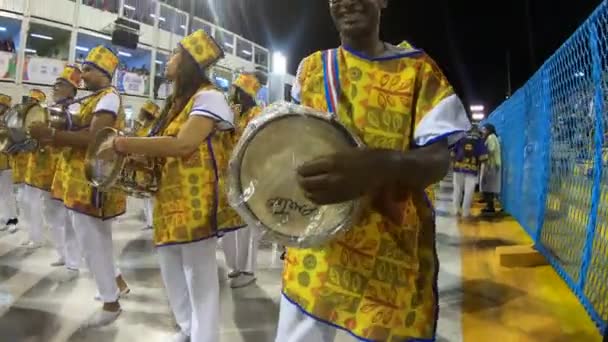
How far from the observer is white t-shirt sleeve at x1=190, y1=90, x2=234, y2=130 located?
89.7 inches

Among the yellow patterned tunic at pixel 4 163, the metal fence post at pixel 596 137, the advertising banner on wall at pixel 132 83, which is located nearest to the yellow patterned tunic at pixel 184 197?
the metal fence post at pixel 596 137

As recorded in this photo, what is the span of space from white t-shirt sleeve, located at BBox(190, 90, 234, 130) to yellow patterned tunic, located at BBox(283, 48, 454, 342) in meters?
1.21

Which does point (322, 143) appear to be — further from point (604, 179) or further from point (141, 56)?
point (141, 56)

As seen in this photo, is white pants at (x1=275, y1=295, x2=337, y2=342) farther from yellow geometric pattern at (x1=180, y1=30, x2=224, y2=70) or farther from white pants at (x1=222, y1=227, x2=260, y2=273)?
white pants at (x1=222, y1=227, x2=260, y2=273)

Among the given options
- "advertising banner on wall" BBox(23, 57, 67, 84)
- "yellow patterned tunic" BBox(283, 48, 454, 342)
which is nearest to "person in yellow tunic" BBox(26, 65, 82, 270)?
"yellow patterned tunic" BBox(283, 48, 454, 342)

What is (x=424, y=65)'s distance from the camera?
1190 millimetres

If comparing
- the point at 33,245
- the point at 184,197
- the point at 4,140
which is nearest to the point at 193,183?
the point at 184,197

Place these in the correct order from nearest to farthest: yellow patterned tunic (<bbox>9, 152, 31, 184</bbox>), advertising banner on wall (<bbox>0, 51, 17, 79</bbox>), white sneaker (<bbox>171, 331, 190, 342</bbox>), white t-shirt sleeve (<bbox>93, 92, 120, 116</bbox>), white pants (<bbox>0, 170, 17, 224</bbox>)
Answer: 1. white sneaker (<bbox>171, 331, 190, 342</bbox>)
2. white t-shirt sleeve (<bbox>93, 92, 120, 116</bbox>)
3. yellow patterned tunic (<bbox>9, 152, 31, 184</bbox>)
4. white pants (<bbox>0, 170, 17, 224</bbox>)
5. advertising banner on wall (<bbox>0, 51, 17, 79</bbox>)

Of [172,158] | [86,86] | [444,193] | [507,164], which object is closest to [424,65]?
[172,158]

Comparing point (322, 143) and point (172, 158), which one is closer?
point (322, 143)

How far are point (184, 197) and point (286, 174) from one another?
141 cm

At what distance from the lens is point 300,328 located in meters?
1.19

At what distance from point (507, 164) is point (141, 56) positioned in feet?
57.4

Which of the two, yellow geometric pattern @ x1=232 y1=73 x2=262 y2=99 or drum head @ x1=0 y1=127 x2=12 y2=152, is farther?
yellow geometric pattern @ x1=232 y1=73 x2=262 y2=99
